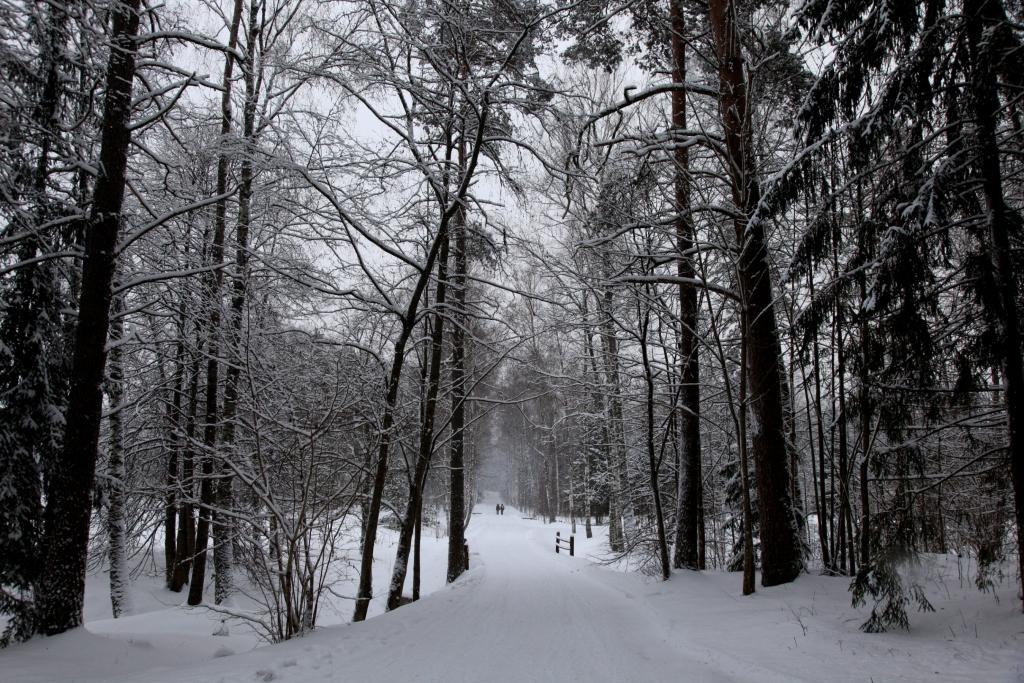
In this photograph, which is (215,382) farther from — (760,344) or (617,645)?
(760,344)

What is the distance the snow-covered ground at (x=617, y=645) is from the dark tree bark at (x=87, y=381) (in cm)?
49

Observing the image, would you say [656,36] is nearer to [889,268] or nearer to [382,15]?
[382,15]

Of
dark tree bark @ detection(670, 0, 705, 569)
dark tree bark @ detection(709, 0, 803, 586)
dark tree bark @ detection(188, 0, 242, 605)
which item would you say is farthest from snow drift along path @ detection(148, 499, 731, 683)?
dark tree bark @ detection(188, 0, 242, 605)

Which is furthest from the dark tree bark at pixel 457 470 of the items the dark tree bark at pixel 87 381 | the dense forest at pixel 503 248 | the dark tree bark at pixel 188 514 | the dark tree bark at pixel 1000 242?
the dark tree bark at pixel 1000 242

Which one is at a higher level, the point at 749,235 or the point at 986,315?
the point at 749,235

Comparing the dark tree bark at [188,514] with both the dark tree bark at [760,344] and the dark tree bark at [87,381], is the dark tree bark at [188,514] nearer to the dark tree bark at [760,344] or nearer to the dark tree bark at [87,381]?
the dark tree bark at [87,381]

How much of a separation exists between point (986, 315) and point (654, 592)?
216 inches

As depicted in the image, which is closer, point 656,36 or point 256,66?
point 256,66

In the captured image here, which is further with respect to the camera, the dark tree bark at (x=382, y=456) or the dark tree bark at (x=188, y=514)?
the dark tree bark at (x=188, y=514)

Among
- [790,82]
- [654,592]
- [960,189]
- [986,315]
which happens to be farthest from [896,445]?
[790,82]

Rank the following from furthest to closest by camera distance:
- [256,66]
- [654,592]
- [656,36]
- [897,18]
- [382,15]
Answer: [656,36], [654,592], [256,66], [382,15], [897,18]

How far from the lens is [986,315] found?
4.41m

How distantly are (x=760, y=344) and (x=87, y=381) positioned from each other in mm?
7919

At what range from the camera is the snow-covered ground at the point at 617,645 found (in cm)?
390
